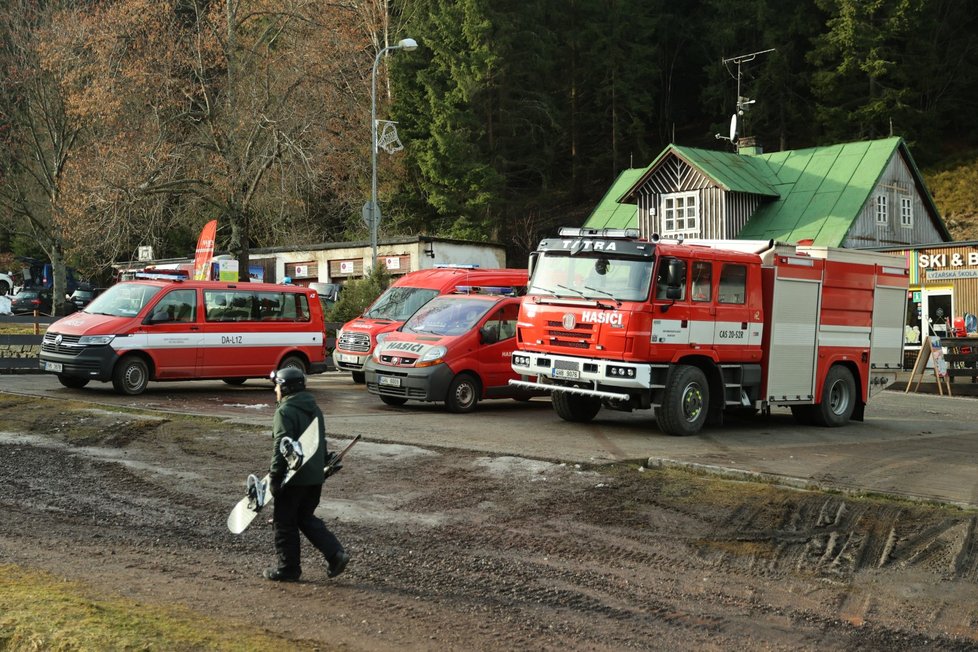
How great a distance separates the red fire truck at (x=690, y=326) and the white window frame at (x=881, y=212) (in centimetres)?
2500

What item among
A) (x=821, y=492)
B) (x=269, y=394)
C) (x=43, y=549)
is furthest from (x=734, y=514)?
(x=269, y=394)

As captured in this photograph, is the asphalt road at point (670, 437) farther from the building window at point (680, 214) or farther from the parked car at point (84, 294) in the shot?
the parked car at point (84, 294)

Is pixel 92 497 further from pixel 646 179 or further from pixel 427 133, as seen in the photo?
pixel 427 133

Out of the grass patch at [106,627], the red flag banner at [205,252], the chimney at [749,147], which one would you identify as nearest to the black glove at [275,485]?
the grass patch at [106,627]

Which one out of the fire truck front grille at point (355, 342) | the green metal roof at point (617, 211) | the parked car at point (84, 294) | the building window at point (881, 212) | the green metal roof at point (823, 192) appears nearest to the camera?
the fire truck front grille at point (355, 342)

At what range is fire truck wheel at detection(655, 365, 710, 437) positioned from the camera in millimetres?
14539

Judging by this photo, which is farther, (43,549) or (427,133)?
(427,133)

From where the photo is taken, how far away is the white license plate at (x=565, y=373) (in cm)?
1459

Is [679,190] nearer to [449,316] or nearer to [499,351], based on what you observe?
[449,316]

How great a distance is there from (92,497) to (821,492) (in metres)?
6.89

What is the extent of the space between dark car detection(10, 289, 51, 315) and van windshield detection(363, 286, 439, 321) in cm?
3480

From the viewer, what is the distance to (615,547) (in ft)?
27.1

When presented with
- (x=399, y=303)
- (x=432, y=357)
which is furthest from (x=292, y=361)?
(x=432, y=357)

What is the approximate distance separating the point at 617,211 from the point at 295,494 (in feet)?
135
